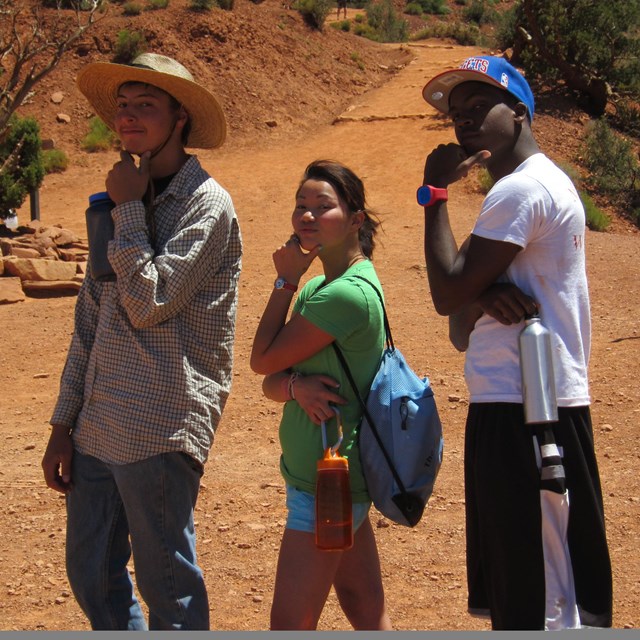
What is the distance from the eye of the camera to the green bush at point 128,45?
23719mm

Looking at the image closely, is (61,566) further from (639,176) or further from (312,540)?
(639,176)

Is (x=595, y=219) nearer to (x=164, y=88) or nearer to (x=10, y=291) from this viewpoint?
(x=10, y=291)

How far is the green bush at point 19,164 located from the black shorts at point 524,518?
1264cm

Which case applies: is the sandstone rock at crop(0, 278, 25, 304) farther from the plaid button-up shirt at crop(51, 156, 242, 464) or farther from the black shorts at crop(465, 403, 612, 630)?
the black shorts at crop(465, 403, 612, 630)

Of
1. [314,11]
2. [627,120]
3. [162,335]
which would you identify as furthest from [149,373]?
[314,11]

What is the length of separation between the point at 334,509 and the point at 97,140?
19355 mm

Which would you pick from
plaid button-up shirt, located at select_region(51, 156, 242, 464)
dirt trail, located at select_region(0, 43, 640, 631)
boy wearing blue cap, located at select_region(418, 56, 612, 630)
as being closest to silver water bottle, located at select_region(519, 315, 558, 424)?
boy wearing blue cap, located at select_region(418, 56, 612, 630)

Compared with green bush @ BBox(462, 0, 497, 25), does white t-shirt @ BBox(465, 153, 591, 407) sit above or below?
below

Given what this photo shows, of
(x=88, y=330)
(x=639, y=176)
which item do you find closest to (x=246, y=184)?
(x=639, y=176)

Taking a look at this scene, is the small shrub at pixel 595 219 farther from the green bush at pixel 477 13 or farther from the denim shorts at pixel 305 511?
the green bush at pixel 477 13

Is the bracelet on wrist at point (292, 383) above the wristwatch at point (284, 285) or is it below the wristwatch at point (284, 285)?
below

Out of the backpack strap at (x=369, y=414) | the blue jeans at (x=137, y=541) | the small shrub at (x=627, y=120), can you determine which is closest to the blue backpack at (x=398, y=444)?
the backpack strap at (x=369, y=414)

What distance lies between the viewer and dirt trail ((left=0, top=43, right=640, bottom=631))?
402 cm

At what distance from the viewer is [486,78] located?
8.27 feet
